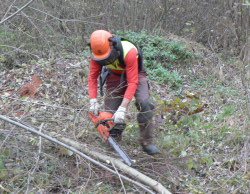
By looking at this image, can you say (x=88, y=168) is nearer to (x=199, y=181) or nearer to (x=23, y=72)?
(x=199, y=181)

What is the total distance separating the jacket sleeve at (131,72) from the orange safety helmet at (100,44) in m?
0.25

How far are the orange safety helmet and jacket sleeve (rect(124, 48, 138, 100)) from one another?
0.83ft

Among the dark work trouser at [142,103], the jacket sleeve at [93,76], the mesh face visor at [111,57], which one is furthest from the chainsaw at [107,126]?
the mesh face visor at [111,57]

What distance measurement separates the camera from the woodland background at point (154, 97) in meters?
3.52

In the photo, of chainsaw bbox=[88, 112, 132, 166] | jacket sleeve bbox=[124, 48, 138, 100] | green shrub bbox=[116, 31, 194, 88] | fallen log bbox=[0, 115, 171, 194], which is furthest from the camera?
green shrub bbox=[116, 31, 194, 88]

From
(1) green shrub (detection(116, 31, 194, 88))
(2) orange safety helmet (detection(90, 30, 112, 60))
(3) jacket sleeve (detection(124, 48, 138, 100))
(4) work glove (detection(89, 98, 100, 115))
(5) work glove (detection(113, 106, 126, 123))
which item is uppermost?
(2) orange safety helmet (detection(90, 30, 112, 60))

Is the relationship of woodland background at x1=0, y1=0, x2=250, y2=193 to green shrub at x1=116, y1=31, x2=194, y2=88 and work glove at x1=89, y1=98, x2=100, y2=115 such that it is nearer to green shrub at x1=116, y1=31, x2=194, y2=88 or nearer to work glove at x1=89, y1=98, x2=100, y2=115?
green shrub at x1=116, y1=31, x2=194, y2=88

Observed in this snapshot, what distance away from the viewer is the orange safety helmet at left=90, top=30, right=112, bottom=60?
342cm

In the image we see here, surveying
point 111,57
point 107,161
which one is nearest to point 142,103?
point 111,57

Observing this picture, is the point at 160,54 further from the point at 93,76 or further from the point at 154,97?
the point at 93,76

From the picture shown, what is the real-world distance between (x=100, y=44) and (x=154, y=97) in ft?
8.63

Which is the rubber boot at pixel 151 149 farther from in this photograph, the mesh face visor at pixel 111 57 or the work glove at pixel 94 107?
the mesh face visor at pixel 111 57

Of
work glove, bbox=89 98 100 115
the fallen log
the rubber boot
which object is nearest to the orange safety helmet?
work glove, bbox=89 98 100 115

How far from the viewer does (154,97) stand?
5820 millimetres
